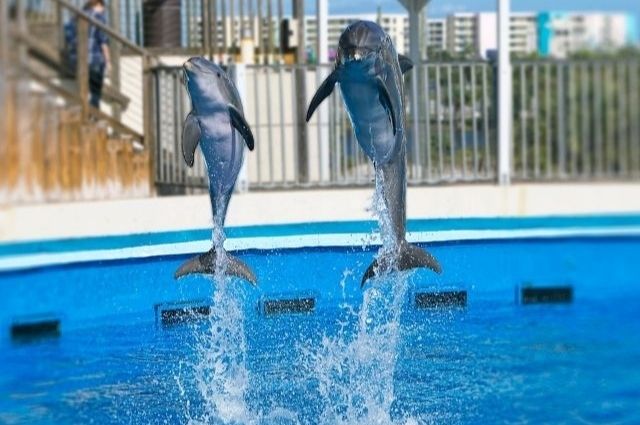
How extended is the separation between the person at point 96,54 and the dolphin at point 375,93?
7.01 meters

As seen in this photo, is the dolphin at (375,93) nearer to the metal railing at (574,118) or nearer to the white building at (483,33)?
the metal railing at (574,118)

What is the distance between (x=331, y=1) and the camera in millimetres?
13109

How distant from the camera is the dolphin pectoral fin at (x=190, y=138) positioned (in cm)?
580

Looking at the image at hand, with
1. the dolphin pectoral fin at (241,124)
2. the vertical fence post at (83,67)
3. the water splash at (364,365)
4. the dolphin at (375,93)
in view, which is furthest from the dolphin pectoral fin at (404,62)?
the vertical fence post at (83,67)

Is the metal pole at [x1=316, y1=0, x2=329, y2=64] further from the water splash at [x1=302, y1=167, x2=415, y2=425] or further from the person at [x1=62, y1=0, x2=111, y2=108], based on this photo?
the water splash at [x1=302, y1=167, x2=415, y2=425]

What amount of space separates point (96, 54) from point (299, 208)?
286cm

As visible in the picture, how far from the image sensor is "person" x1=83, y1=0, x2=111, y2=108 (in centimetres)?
1251

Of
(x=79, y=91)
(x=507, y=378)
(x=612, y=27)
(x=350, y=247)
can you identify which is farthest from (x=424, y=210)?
(x=507, y=378)

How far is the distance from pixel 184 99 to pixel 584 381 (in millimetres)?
5946

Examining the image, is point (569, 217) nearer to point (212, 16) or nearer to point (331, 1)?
point (331, 1)

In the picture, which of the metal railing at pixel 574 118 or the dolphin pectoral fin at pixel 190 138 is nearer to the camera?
the dolphin pectoral fin at pixel 190 138

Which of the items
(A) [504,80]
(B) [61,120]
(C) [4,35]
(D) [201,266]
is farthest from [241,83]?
(D) [201,266]

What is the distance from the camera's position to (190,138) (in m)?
5.81

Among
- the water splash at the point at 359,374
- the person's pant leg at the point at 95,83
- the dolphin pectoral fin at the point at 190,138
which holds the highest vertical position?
the person's pant leg at the point at 95,83
